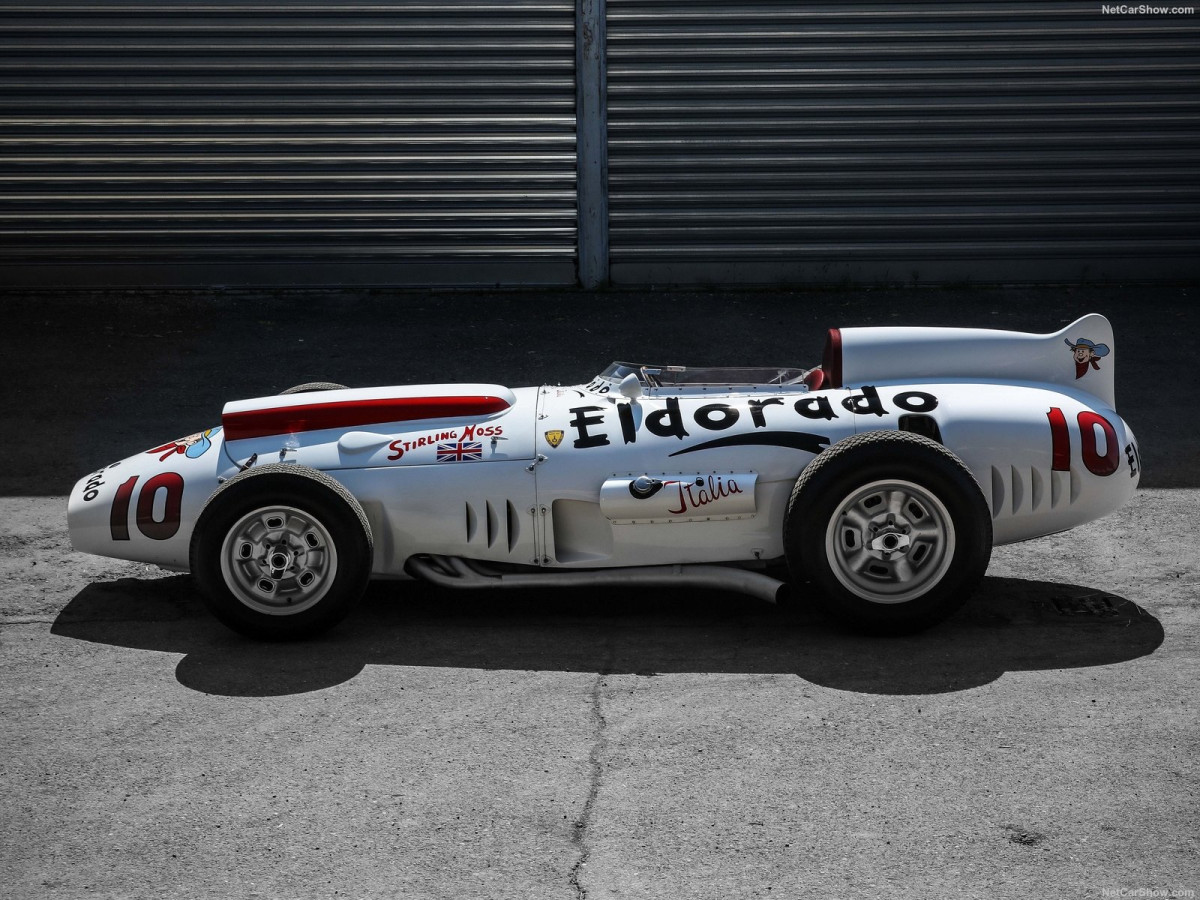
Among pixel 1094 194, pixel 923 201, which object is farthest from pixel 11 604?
pixel 1094 194

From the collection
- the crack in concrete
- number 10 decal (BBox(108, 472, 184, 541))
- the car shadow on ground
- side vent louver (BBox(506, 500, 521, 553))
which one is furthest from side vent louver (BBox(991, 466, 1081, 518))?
number 10 decal (BBox(108, 472, 184, 541))

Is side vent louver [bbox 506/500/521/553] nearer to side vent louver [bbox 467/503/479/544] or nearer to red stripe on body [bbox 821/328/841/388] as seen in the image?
side vent louver [bbox 467/503/479/544]

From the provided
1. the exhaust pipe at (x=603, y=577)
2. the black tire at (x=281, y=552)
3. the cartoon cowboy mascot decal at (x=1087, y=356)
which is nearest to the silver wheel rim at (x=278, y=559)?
the black tire at (x=281, y=552)

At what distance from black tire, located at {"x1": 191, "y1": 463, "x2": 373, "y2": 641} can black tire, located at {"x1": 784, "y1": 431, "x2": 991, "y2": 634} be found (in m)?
Result: 1.67

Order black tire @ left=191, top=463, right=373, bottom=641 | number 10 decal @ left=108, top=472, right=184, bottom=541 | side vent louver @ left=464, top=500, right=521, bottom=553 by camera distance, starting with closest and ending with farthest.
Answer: black tire @ left=191, top=463, right=373, bottom=641, side vent louver @ left=464, top=500, right=521, bottom=553, number 10 decal @ left=108, top=472, right=184, bottom=541

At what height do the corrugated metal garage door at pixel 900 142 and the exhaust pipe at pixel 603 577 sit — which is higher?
the corrugated metal garage door at pixel 900 142

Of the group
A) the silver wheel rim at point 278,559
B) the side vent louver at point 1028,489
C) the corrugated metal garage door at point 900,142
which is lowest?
the silver wheel rim at point 278,559

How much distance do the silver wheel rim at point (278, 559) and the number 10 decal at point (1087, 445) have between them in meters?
2.83

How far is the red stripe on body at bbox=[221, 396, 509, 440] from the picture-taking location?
553 centimetres

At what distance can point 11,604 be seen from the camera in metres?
5.75

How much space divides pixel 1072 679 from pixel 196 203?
905 centimetres

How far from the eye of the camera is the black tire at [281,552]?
16.6 ft

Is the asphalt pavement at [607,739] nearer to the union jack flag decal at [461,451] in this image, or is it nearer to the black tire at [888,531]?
the black tire at [888,531]

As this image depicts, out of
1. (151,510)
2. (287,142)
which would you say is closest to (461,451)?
(151,510)
